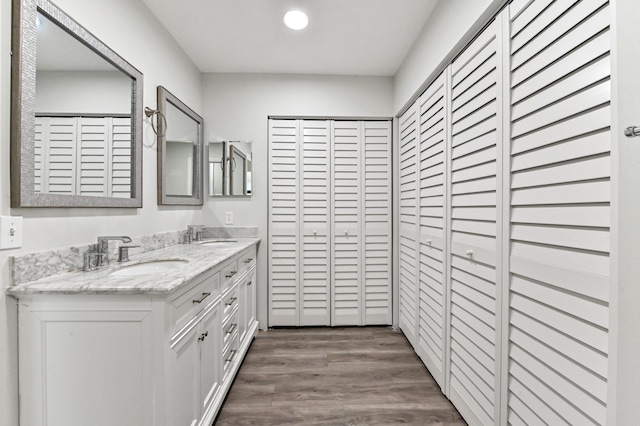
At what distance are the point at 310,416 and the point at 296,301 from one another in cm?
128

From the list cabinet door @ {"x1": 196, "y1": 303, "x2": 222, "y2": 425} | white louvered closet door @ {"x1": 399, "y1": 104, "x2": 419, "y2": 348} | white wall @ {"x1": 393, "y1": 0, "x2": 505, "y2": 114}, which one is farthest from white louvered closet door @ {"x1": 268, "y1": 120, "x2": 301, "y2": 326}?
cabinet door @ {"x1": 196, "y1": 303, "x2": 222, "y2": 425}

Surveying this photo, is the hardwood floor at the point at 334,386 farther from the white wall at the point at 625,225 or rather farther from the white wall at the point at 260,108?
the white wall at the point at 625,225

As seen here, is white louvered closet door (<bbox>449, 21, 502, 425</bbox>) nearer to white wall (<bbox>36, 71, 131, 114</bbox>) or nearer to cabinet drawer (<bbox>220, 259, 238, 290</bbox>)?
cabinet drawer (<bbox>220, 259, 238, 290</bbox>)

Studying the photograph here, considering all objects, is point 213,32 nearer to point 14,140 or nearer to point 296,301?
point 14,140

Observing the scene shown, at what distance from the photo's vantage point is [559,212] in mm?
1014

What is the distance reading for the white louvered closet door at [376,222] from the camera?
9.82ft

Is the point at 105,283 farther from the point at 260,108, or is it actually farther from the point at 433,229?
the point at 260,108

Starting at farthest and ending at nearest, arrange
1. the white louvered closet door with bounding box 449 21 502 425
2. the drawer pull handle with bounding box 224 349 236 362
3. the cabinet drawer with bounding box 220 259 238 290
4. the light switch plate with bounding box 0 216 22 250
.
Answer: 1. the drawer pull handle with bounding box 224 349 236 362
2. the cabinet drawer with bounding box 220 259 238 290
3. the white louvered closet door with bounding box 449 21 502 425
4. the light switch plate with bounding box 0 216 22 250

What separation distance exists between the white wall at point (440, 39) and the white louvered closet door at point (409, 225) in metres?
0.22

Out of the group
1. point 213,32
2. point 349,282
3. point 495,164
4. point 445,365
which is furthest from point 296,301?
point 213,32

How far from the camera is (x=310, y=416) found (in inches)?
69.2

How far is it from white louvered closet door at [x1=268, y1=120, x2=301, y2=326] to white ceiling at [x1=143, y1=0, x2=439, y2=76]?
61 centimetres

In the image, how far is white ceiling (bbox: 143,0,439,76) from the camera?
199 cm

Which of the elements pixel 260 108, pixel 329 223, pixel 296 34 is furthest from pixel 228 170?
pixel 296 34
